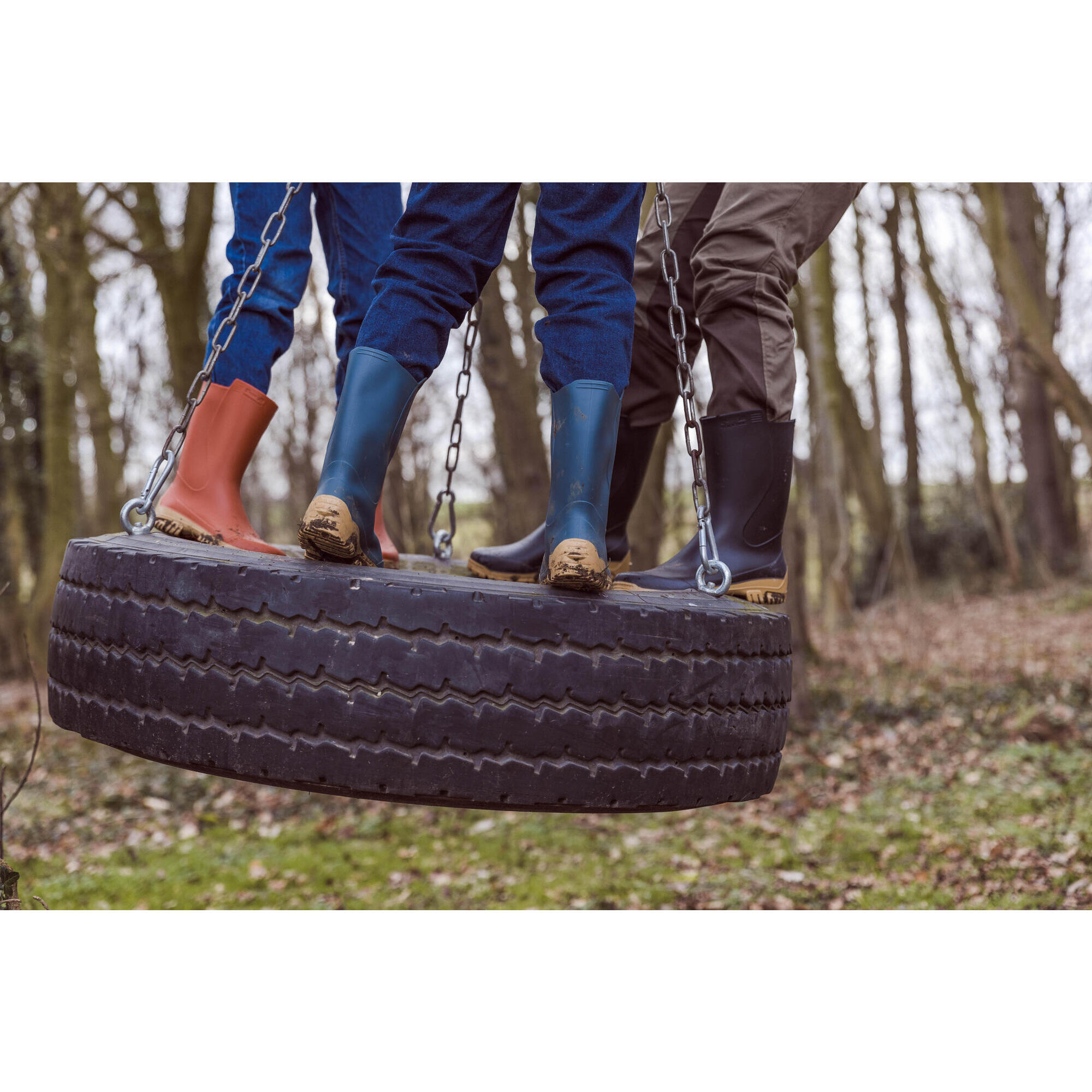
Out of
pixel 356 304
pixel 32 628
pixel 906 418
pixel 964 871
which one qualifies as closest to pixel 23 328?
pixel 32 628

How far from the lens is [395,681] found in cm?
139

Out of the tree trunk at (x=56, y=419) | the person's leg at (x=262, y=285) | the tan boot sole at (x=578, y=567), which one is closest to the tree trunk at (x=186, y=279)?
the tree trunk at (x=56, y=419)

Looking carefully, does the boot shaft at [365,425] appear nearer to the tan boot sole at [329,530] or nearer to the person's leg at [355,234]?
the tan boot sole at [329,530]

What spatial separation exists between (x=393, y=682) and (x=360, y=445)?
406 mm

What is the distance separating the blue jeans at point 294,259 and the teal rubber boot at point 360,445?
362mm

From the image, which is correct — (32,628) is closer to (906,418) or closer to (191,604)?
(191,604)

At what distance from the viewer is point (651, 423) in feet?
7.16

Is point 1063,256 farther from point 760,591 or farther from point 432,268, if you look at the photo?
point 432,268

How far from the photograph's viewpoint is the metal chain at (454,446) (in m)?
2.44

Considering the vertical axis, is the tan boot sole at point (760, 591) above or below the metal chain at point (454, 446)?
below

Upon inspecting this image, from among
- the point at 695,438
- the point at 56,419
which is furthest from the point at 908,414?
the point at 695,438

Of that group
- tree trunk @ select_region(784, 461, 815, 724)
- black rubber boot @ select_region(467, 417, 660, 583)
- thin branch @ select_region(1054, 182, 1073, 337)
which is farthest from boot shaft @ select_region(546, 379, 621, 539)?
thin branch @ select_region(1054, 182, 1073, 337)

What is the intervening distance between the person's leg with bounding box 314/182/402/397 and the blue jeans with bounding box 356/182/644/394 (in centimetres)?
62

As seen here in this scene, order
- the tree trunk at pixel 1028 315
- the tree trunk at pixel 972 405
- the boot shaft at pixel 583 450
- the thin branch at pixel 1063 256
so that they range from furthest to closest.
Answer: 1. the thin branch at pixel 1063 256
2. the tree trunk at pixel 972 405
3. the tree trunk at pixel 1028 315
4. the boot shaft at pixel 583 450
